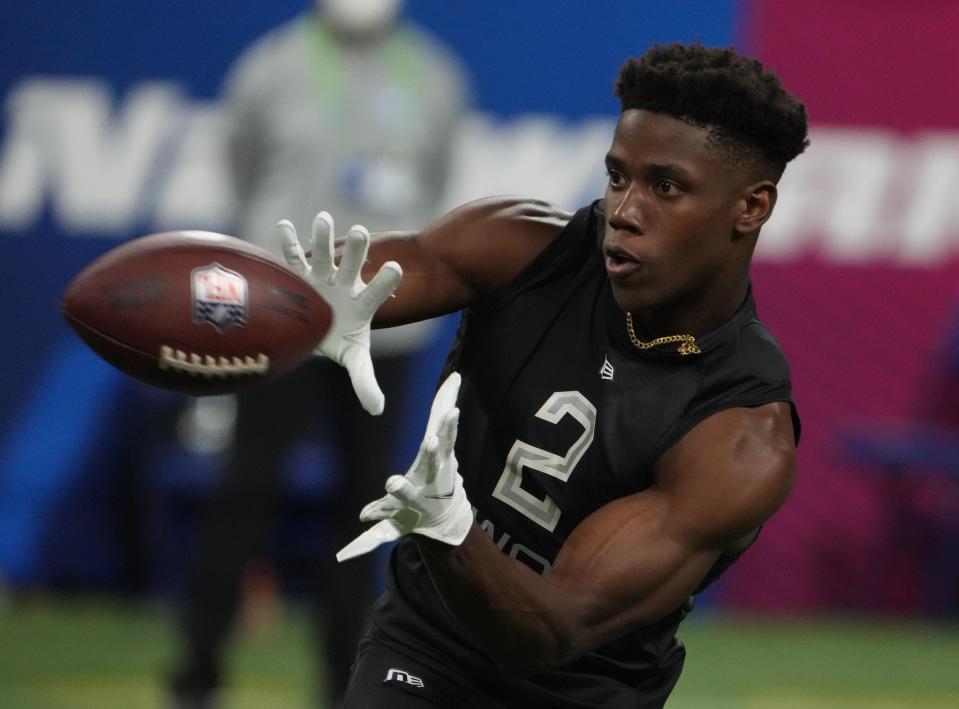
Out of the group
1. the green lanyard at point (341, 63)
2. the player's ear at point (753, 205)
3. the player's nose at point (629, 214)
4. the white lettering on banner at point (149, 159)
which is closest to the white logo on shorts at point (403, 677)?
the player's nose at point (629, 214)

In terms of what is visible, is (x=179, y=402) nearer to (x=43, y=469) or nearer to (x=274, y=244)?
(x=43, y=469)

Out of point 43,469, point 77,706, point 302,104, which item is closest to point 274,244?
point 302,104

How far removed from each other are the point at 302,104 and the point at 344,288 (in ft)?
8.21

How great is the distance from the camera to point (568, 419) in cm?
277

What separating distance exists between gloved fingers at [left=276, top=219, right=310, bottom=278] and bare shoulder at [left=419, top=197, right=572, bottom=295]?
268mm

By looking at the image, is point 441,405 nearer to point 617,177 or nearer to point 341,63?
point 617,177

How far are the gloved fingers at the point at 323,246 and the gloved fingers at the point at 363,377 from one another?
0.13 metres

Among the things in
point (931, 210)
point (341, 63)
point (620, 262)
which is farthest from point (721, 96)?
point (931, 210)

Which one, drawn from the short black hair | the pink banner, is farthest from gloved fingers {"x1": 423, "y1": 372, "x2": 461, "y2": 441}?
the pink banner

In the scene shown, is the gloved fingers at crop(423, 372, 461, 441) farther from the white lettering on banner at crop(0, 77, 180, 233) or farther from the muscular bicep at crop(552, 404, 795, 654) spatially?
the white lettering on banner at crop(0, 77, 180, 233)

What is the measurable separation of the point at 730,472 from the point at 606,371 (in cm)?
32

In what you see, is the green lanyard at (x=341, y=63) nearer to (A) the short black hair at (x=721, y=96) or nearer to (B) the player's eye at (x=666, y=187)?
(A) the short black hair at (x=721, y=96)

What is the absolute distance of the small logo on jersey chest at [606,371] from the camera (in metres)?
2.79

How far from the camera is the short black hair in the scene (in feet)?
8.70
